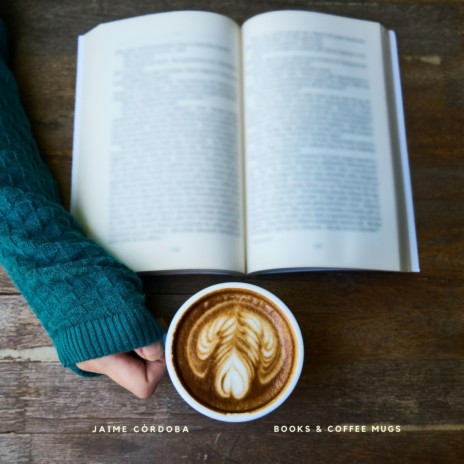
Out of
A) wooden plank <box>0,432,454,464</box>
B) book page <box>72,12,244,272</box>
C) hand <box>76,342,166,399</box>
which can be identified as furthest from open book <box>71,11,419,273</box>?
wooden plank <box>0,432,454,464</box>

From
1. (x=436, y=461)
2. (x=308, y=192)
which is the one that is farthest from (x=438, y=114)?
(x=436, y=461)

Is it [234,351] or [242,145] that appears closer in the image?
[234,351]

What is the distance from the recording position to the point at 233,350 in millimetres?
546

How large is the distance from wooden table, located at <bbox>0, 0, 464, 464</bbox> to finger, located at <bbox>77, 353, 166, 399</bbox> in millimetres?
33

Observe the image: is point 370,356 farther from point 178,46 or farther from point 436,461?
point 178,46

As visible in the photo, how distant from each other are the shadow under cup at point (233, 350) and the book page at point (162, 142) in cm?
7

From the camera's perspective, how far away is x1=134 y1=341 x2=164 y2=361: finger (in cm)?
56

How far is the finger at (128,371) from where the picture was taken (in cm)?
56

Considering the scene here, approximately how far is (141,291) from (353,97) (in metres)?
0.40

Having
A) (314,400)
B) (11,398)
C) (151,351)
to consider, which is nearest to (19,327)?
(11,398)

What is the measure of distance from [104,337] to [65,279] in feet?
0.28

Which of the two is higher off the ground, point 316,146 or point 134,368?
point 316,146

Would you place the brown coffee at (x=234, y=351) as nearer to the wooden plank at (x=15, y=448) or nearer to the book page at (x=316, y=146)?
the book page at (x=316, y=146)

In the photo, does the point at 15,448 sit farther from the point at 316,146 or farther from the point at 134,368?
the point at 316,146
